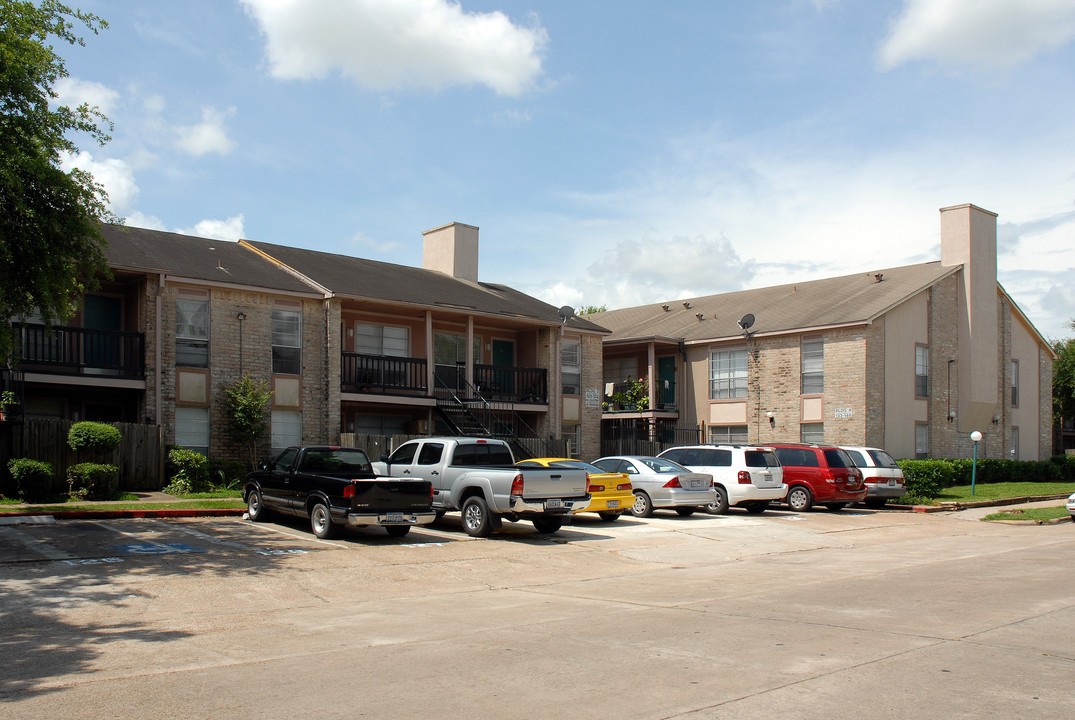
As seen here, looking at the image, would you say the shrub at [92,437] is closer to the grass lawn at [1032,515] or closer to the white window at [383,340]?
the white window at [383,340]

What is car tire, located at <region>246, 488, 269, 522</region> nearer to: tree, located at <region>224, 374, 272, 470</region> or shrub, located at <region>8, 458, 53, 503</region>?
shrub, located at <region>8, 458, 53, 503</region>

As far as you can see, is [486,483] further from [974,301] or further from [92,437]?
[974,301]

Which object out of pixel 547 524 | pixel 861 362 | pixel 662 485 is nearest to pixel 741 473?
pixel 662 485

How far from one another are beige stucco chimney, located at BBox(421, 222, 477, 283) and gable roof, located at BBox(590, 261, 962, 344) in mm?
6327

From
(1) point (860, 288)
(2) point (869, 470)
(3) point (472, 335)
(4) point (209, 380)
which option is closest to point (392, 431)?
(3) point (472, 335)

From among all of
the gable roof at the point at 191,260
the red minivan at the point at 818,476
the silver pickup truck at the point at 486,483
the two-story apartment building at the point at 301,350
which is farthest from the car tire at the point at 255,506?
A: the red minivan at the point at 818,476

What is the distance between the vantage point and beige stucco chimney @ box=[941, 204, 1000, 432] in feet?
116

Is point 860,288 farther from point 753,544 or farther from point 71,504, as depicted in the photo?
point 71,504

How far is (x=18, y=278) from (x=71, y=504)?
17.6ft

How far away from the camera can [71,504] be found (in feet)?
58.9

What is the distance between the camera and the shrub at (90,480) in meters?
18.9

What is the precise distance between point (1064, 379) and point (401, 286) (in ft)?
142

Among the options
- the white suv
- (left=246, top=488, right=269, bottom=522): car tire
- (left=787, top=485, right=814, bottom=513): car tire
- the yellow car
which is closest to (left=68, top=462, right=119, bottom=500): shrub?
(left=246, top=488, right=269, bottom=522): car tire

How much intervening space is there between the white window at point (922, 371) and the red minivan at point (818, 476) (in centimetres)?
1189
